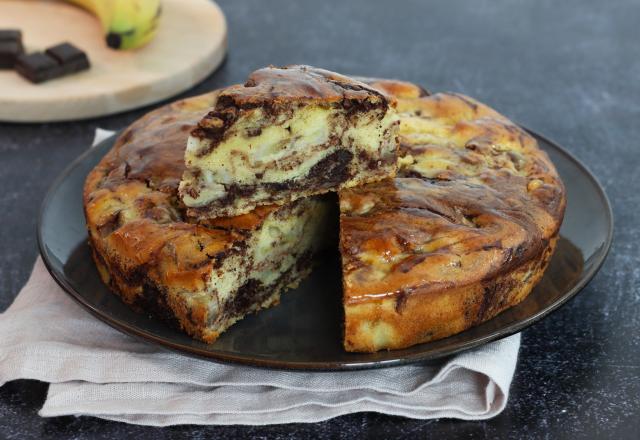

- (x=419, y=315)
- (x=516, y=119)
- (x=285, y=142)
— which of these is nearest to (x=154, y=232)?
(x=285, y=142)

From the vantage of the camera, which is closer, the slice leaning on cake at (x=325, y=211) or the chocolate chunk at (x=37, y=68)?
the slice leaning on cake at (x=325, y=211)

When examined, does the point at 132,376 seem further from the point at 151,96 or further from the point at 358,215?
the point at 151,96

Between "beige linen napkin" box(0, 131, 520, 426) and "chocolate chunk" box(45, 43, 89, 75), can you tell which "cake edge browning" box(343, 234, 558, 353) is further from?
"chocolate chunk" box(45, 43, 89, 75)

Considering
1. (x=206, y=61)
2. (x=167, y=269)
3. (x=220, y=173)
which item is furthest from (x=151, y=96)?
(x=167, y=269)

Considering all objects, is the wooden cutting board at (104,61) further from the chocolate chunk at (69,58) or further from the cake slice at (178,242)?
the cake slice at (178,242)

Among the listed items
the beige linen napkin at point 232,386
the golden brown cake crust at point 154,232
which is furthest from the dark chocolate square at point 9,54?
the beige linen napkin at point 232,386

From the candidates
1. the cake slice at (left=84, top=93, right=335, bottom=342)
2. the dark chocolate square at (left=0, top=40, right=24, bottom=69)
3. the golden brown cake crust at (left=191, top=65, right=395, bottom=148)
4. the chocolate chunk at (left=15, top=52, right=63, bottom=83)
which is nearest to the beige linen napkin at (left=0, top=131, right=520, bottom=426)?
the cake slice at (left=84, top=93, right=335, bottom=342)
